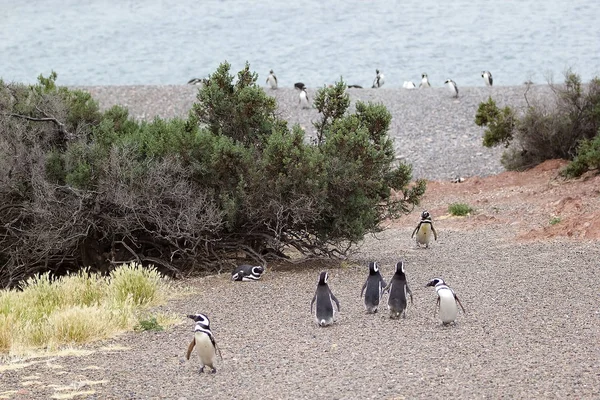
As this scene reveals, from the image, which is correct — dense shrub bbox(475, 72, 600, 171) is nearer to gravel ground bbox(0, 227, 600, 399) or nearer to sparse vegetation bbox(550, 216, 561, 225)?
sparse vegetation bbox(550, 216, 561, 225)

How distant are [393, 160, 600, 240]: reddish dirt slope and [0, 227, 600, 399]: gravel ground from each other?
2.67m

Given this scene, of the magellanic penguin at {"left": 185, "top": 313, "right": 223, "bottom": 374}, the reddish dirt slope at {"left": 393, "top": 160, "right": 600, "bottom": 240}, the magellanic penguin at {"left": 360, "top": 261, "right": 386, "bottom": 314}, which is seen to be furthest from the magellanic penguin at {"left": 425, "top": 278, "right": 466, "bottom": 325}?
the reddish dirt slope at {"left": 393, "top": 160, "right": 600, "bottom": 240}

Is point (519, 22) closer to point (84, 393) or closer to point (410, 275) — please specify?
point (410, 275)

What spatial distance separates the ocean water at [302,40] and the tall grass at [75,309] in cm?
4055

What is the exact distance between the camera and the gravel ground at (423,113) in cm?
2934

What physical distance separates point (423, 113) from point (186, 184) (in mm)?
22373

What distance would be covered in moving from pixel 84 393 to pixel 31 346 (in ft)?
6.21

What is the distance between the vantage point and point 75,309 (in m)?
10.2

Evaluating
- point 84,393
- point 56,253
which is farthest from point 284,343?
point 56,253

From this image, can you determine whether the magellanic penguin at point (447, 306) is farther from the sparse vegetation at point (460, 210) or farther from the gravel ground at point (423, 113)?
the gravel ground at point (423, 113)

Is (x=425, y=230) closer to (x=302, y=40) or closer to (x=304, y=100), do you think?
(x=304, y=100)

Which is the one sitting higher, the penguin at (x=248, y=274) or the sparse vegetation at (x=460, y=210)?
the penguin at (x=248, y=274)

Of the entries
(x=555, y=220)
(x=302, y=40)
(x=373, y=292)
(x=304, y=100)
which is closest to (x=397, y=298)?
(x=373, y=292)

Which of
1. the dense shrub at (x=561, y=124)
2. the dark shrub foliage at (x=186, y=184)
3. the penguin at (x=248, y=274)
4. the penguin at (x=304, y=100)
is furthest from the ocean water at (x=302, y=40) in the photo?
the penguin at (x=248, y=274)
